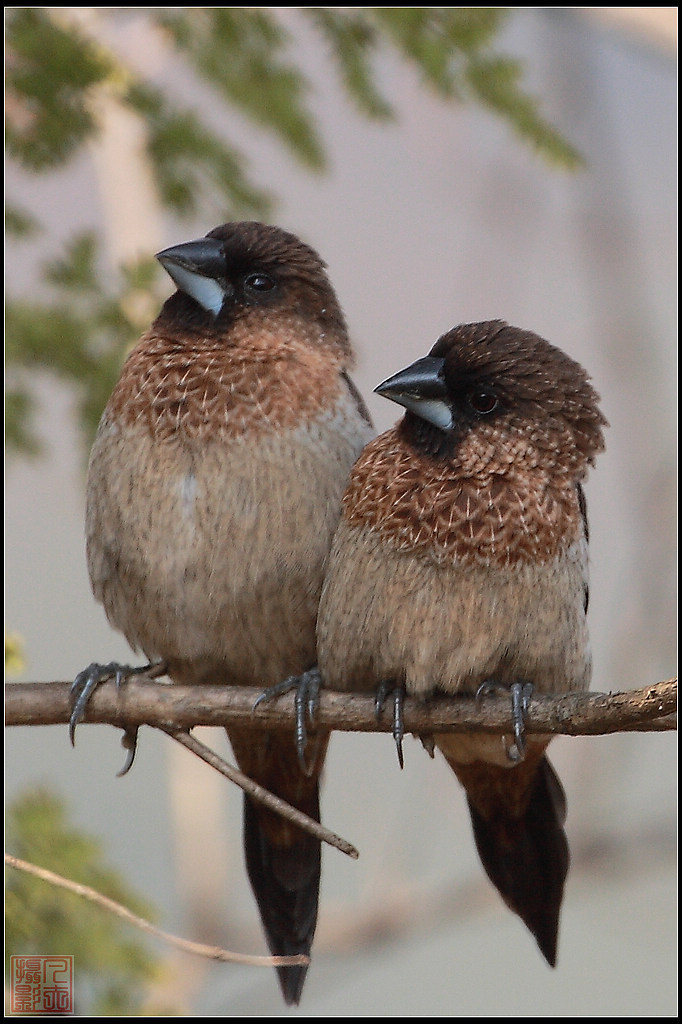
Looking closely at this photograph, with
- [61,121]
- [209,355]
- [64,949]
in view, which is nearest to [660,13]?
[61,121]

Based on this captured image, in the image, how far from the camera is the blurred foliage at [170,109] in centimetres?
226

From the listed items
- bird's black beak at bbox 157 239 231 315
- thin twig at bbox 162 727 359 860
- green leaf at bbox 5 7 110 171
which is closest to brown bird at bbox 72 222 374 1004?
bird's black beak at bbox 157 239 231 315

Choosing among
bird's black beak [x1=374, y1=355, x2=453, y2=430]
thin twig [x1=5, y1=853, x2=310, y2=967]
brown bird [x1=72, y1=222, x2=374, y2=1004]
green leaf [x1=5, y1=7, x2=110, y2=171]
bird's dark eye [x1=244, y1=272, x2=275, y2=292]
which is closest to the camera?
thin twig [x1=5, y1=853, x2=310, y2=967]

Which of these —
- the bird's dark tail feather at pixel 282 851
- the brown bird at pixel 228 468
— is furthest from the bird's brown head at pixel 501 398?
the bird's dark tail feather at pixel 282 851

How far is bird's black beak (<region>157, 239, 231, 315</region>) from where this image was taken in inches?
→ 74.6

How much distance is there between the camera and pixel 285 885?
214cm

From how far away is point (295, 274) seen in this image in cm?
202

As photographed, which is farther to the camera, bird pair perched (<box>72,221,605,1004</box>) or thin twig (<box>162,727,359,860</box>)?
bird pair perched (<box>72,221,605,1004</box>)

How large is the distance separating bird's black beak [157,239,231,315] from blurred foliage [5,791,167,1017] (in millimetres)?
876

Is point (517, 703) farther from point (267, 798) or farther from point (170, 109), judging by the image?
point (170, 109)

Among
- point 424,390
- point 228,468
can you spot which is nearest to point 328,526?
point 228,468

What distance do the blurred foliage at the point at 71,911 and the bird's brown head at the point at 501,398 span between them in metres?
0.87

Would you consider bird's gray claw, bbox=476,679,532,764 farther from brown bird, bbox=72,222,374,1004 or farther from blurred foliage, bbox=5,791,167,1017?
blurred foliage, bbox=5,791,167,1017

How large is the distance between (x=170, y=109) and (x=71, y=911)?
150 cm
